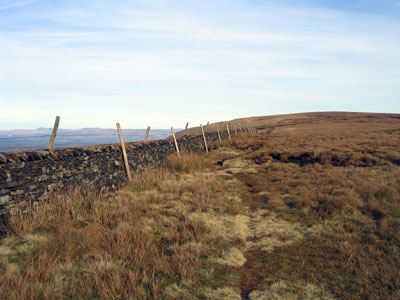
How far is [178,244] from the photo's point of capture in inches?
212

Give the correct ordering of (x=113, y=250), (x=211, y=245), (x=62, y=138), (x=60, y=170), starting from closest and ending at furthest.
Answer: (x=113, y=250), (x=211, y=245), (x=60, y=170), (x=62, y=138)

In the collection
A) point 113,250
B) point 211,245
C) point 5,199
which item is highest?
point 5,199

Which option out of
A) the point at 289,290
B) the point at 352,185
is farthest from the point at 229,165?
the point at 289,290

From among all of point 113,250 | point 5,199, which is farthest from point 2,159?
point 113,250

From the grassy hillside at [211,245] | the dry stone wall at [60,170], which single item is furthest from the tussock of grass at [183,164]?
the grassy hillside at [211,245]

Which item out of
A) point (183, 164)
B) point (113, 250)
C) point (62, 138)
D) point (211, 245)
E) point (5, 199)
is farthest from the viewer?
point (62, 138)

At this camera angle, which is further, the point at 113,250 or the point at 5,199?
the point at 5,199

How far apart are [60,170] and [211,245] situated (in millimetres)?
4749

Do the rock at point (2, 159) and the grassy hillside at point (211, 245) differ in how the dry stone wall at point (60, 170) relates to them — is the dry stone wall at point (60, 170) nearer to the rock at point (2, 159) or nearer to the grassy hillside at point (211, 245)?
the rock at point (2, 159)

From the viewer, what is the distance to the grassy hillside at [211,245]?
3922 millimetres

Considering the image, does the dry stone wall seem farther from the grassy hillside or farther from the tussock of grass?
the tussock of grass

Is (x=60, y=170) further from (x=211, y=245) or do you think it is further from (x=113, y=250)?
(x=211, y=245)

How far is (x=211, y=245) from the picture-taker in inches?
212

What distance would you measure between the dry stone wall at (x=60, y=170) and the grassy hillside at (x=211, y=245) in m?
0.45
